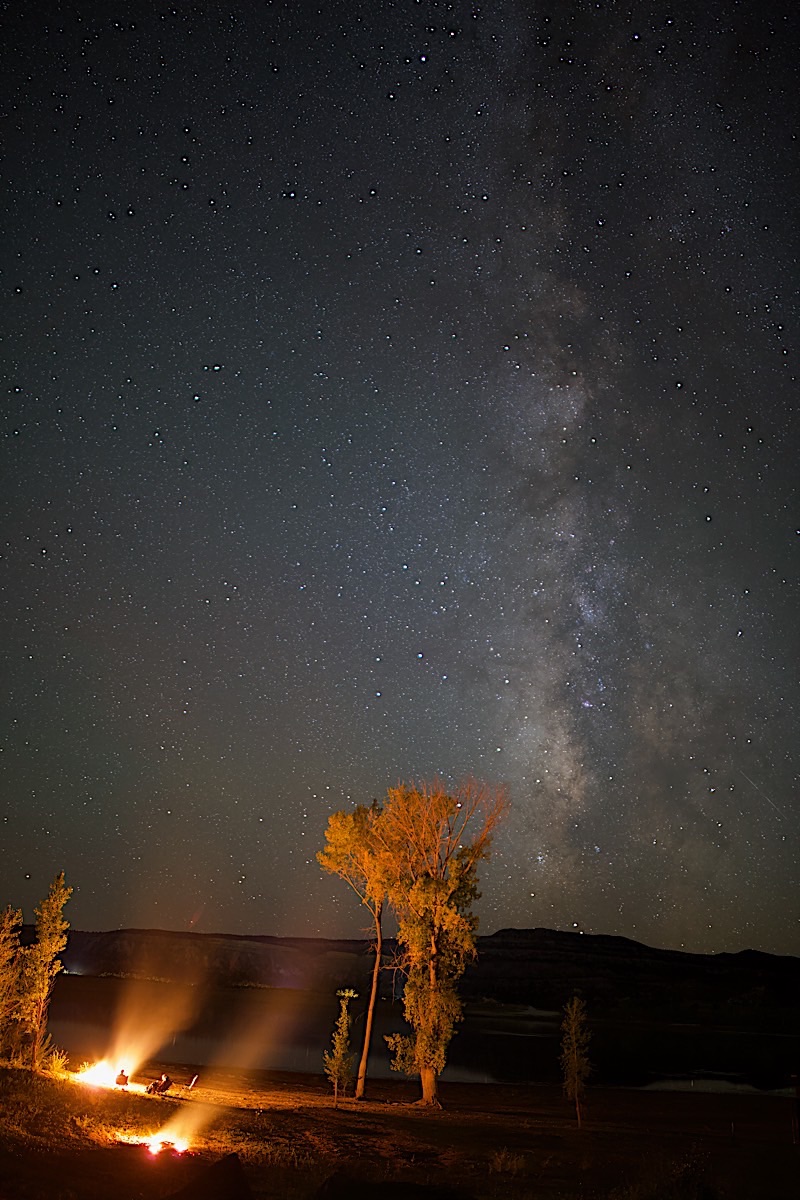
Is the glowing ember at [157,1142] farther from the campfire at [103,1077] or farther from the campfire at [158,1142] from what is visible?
the campfire at [103,1077]

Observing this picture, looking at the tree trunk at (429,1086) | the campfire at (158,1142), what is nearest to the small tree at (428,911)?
the tree trunk at (429,1086)

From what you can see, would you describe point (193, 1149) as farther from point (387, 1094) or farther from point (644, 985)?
point (644, 985)

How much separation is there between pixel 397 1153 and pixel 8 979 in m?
18.9

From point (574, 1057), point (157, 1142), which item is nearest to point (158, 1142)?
point (157, 1142)

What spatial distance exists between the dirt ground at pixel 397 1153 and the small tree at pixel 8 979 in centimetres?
693

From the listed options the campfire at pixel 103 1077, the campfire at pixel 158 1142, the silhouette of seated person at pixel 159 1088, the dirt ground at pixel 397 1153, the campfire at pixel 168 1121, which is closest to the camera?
the dirt ground at pixel 397 1153

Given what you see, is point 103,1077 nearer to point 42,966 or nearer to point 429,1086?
point 42,966

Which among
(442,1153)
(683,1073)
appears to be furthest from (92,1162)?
(683,1073)

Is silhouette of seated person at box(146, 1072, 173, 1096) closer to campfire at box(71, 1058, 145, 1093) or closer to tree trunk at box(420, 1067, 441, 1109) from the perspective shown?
campfire at box(71, 1058, 145, 1093)

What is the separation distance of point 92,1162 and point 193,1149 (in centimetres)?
326

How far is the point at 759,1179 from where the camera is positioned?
65.1ft

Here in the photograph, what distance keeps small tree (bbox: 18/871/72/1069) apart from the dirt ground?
6.49m

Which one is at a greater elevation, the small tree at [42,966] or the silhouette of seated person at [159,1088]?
the small tree at [42,966]

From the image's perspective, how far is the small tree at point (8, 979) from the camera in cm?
3089
